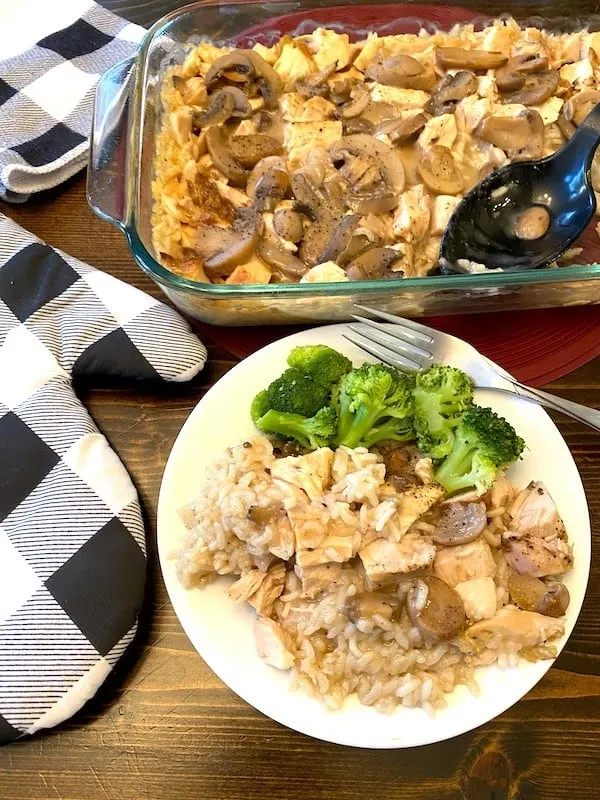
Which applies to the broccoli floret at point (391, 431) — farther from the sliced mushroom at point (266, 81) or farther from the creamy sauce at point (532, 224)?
the sliced mushroom at point (266, 81)

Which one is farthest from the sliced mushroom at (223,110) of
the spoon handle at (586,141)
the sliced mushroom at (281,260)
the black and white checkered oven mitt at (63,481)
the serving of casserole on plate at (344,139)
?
the spoon handle at (586,141)

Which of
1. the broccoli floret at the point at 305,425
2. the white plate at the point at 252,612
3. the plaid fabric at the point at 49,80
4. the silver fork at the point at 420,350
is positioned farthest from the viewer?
the plaid fabric at the point at 49,80

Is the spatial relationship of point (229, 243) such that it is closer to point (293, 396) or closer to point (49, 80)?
point (293, 396)

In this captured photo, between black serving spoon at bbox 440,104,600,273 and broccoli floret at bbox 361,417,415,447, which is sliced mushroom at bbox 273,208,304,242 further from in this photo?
broccoli floret at bbox 361,417,415,447

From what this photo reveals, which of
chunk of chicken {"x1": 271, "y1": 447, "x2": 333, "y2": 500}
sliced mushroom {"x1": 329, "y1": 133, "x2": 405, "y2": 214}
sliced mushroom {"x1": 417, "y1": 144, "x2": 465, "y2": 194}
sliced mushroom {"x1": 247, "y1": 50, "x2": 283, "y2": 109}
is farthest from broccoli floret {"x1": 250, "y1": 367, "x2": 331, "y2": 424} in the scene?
sliced mushroom {"x1": 247, "y1": 50, "x2": 283, "y2": 109}

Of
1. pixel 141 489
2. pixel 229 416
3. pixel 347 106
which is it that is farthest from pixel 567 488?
pixel 347 106

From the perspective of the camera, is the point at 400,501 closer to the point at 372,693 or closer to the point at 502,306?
the point at 372,693

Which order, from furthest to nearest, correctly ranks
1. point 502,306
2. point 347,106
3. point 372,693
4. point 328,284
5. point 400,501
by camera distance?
point 347,106 → point 502,306 → point 328,284 → point 400,501 → point 372,693
